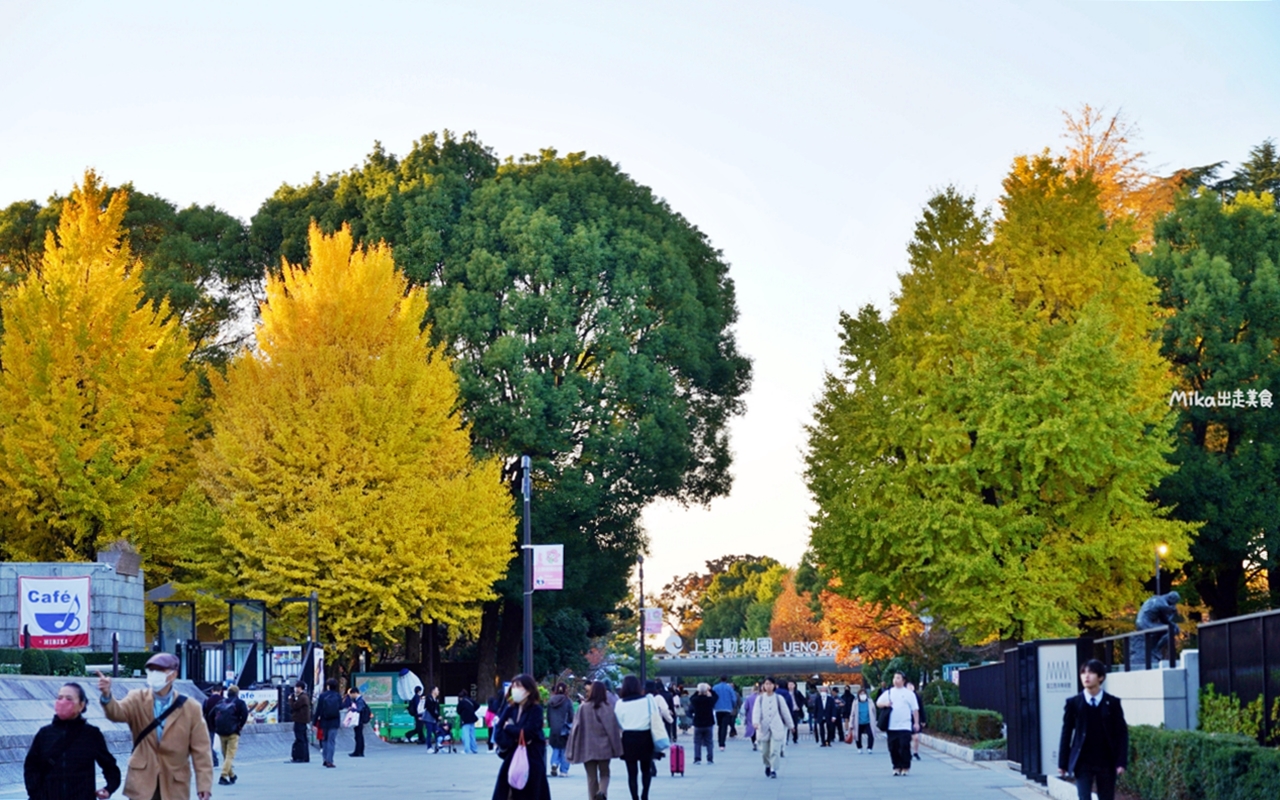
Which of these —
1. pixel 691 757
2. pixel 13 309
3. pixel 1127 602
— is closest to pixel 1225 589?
pixel 1127 602

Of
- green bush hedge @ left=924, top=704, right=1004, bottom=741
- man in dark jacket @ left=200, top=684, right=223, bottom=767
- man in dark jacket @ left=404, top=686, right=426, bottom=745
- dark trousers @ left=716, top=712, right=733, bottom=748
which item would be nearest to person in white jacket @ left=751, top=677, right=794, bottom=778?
green bush hedge @ left=924, top=704, right=1004, bottom=741

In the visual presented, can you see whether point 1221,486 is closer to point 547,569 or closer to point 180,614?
point 547,569

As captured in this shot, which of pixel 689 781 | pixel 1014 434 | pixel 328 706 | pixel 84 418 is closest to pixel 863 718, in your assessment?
pixel 1014 434

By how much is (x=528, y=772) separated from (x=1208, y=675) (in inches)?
312

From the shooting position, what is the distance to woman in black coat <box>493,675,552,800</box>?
14.5 meters

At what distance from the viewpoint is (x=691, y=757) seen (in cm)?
3675

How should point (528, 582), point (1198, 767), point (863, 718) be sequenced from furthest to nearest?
point (863, 718), point (528, 582), point (1198, 767)

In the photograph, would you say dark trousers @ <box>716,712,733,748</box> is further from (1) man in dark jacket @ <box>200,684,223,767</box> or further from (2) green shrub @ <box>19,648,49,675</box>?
(2) green shrub @ <box>19,648,49,675</box>

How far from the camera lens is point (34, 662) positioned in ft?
101

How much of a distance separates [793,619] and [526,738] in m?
127

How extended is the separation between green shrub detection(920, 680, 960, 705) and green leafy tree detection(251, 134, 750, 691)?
9.77 meters

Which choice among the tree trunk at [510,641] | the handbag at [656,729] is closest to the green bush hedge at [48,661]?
the handbag at [656,729]

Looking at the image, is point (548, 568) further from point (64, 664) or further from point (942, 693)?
point (942, 693)

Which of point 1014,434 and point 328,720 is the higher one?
point 1014,434
